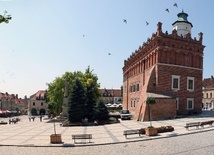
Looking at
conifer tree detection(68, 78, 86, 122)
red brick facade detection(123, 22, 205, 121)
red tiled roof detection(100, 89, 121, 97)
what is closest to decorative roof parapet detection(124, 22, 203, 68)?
red brick facade detection(123, 22, 205, 121)

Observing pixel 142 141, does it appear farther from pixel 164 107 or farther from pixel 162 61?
pixel 162 61

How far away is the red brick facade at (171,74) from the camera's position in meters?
31.6

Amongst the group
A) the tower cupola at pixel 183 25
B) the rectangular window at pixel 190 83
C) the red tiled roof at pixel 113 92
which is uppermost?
the tower cupola at pixel 183 25

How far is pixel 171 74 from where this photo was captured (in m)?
34.9

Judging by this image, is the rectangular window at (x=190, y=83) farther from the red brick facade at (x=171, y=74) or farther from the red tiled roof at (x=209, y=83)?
the red tiled roof at (x=209, y=83)

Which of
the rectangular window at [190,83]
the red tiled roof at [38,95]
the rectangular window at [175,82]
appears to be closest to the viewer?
the rectangular window at [175,82]

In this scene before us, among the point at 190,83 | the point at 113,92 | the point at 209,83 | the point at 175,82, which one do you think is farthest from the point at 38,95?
the point at 190,83

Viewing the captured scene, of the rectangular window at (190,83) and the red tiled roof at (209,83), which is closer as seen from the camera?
the rectangular window at (190,83)

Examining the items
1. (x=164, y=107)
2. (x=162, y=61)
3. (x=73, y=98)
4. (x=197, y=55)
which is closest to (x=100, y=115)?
(x=73, y=98)

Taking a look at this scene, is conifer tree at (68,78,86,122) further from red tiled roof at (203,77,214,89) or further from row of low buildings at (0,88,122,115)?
row of low buildings at (0,88,122,115)

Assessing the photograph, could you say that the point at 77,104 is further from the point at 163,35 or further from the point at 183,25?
the point at 183,25

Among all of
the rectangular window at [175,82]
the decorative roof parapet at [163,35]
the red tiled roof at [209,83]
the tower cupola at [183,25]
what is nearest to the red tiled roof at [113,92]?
the red tiled roof at [209,83]

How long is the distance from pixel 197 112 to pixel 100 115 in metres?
15.1

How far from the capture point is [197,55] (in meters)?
37.1
